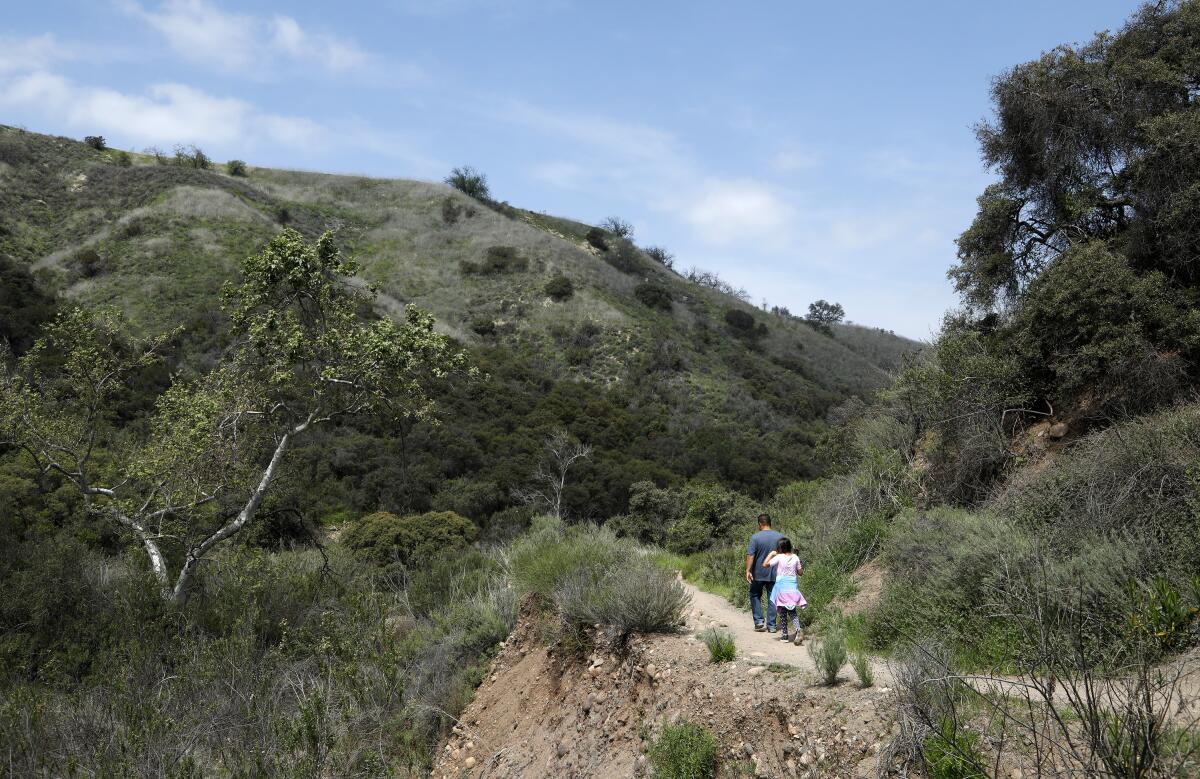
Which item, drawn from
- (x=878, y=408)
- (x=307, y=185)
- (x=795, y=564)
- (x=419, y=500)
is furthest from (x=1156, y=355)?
(x=307, y=185)

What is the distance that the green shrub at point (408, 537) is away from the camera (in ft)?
61.6

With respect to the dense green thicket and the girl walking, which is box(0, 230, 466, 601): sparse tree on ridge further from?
the dense green thicket

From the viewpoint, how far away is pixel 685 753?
5.80 meters

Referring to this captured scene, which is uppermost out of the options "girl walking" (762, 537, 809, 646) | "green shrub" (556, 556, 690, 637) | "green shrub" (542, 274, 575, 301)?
"green shrub" (542, 274, 575, 301)

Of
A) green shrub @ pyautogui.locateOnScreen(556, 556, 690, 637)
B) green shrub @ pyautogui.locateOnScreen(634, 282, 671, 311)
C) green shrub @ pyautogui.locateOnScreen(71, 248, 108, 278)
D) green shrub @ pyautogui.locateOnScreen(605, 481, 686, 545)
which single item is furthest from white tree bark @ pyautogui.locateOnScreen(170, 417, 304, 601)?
green shrub @ pyautogui.locateOnScreen(634, 282, 671, 311)

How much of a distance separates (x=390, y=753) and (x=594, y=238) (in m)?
64.5

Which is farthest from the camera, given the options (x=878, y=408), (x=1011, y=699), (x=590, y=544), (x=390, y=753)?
(x=878, y=408)

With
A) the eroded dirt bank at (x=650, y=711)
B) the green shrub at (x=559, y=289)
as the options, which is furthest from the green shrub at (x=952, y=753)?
the green shrub at (x=559, y=289)

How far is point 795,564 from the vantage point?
27.1ft

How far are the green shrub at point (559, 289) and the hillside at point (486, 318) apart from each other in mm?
462

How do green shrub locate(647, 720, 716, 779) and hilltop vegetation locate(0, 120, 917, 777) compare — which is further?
hilltop vegetation locate(0, 120, 917, 777)

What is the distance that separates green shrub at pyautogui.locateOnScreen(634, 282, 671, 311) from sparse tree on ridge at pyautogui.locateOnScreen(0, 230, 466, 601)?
138ft

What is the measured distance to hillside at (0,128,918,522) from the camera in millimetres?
31359

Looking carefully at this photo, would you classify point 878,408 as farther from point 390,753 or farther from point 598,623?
point 390,753
